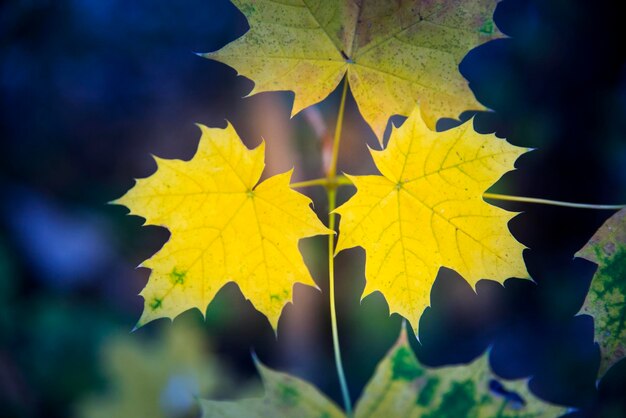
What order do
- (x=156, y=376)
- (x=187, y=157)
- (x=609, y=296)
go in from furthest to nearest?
(x=187, y=157) → (x=156, y=376) → (x=609, y=296)

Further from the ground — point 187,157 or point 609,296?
point 609,296

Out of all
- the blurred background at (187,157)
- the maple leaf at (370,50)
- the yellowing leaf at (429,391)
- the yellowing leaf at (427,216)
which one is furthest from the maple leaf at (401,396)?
the blurred background at (187,157)

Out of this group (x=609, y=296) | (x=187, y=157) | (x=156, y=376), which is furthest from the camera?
Result: (x=187, y=157)

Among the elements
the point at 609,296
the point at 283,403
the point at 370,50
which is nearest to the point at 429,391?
the point at 283,403

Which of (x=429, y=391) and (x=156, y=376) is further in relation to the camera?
(x=156, y=376)

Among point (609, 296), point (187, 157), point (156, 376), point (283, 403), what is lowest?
point (156, 376)

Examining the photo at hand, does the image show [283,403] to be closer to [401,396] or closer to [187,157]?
[401,396]
